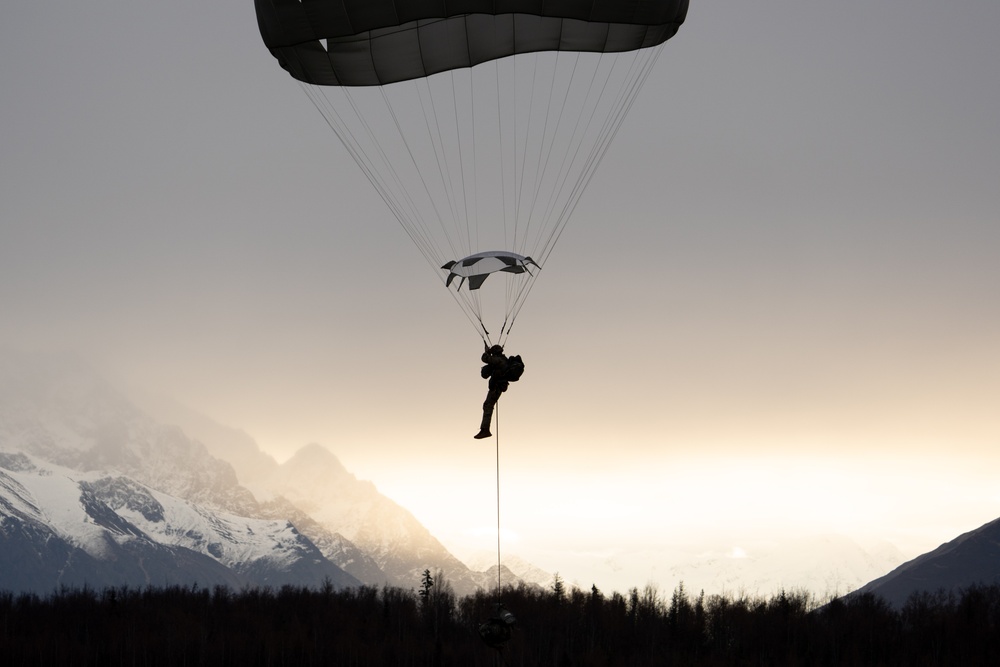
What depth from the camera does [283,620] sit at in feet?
554

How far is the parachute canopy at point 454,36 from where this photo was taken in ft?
123

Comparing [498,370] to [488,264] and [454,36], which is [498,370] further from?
[454,36]

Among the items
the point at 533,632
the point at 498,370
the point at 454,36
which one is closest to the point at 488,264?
the point at 498,370

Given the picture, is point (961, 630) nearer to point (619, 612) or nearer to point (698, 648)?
point (698, 648)

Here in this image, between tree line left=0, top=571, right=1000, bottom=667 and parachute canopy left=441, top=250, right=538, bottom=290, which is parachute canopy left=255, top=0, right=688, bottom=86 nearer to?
parachute canopy left=441, top=250, right=538, bottom=290

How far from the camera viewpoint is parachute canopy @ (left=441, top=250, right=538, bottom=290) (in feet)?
119

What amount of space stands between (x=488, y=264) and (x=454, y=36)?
906cm

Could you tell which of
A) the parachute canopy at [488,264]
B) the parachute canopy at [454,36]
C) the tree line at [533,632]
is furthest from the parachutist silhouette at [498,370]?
the tree line at [533,632]

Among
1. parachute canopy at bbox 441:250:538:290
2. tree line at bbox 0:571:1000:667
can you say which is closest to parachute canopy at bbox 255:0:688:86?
parachute canopy at bbox 441:250:538:290

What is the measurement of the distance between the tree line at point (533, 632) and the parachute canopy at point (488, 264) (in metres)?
97.9

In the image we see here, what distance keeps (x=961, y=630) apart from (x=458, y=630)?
69.8 meters

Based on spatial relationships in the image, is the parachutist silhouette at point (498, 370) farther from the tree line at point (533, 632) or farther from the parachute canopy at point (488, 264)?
the tree line at point (533, 632)

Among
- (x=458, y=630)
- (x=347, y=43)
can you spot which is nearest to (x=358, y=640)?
(x=458, y=630)

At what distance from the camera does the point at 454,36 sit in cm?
3944
